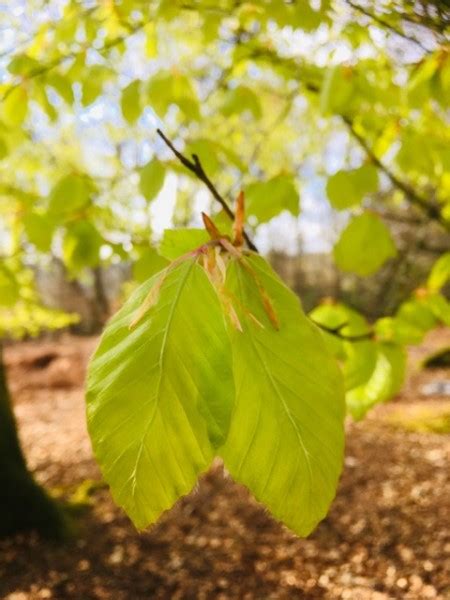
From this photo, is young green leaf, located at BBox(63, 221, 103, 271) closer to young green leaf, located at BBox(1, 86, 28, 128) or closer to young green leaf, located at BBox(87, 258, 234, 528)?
young green leaf, located at BBox(1, 86, 28, 128)

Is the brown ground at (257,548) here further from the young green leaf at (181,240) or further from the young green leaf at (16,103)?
the young green leaf at (181,240)

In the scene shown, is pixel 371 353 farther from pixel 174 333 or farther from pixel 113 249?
pixel 174 333

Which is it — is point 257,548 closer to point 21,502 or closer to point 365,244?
point 21,502

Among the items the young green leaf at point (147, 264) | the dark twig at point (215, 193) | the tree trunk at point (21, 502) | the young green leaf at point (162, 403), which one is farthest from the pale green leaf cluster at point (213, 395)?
the tree trunk at point (21, 502)

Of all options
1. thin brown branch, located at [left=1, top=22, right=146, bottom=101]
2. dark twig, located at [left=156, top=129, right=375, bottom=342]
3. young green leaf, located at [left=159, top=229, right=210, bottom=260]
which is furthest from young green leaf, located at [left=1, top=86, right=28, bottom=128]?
young green leaf, located at [left=159, top=229, right=210, bottom=260]

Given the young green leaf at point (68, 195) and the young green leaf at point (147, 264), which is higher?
the young green leaf at point (68, 195)

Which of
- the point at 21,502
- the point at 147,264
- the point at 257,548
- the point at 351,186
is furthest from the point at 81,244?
the point at 21,502

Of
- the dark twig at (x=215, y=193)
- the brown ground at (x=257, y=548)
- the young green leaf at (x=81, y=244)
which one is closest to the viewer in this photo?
the dark twig at (x=215, y=193)

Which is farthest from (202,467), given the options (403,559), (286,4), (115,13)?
(403,559)
